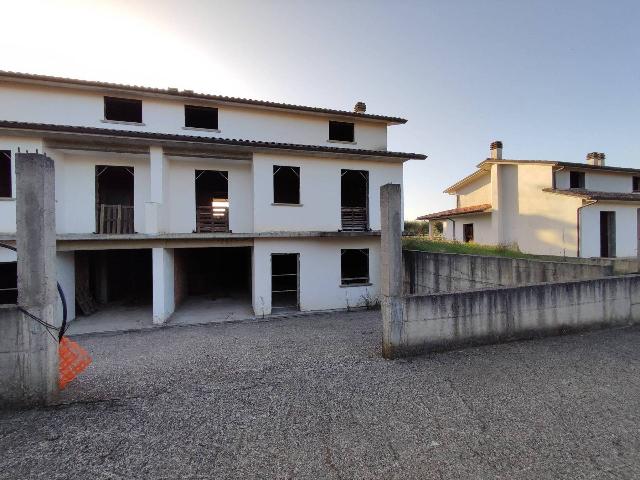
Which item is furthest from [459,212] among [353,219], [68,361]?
[68,361]

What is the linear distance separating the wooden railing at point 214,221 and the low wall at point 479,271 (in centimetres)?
756

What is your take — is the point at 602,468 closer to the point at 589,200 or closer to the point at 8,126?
the point at 8,126

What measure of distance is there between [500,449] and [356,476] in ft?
5.22

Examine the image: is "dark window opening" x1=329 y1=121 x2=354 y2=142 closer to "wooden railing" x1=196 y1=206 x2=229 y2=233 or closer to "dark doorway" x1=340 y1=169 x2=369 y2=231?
"dark doorway" x1=340 y1=169 x2=369 y2=231

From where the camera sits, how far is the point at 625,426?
333 cm

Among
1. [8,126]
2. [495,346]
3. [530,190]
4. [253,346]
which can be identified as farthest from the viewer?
[530,190]

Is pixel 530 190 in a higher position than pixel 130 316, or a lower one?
higher

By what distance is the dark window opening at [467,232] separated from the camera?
773 inches

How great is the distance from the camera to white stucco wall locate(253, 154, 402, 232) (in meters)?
9.98

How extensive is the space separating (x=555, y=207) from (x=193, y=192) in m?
17.4

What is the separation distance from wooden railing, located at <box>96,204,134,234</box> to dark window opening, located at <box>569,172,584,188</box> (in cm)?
2224

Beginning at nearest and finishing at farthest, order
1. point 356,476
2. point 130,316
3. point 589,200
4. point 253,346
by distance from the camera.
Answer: point 356,476
point 253,346
point 130,316
point 589,200

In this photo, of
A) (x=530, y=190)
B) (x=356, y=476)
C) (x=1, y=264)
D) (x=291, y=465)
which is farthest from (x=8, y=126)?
(x=530, y=190)

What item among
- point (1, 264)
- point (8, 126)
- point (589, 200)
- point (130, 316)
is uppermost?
point (8, 126)
